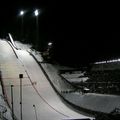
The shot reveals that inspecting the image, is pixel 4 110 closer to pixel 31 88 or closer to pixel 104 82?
pixel 31 88

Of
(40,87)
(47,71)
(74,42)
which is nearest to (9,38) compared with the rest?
(74,42)

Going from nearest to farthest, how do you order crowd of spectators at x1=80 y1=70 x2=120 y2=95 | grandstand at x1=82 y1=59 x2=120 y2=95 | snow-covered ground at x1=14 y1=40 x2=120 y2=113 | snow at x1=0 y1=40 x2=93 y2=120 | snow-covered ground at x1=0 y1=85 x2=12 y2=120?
snow-covered ground at x1=0 y1=85 x2=12 y2=120, snow-covered ground at x1=14 y1=40 x2=120 y2=113, crowd of spectators at x1=80 y1=70 x2=120 y2=95, grandstand at x1=82 y1=59 x2=120 y2=95, snow at x1=0 y1=40 x2=93 y2=120

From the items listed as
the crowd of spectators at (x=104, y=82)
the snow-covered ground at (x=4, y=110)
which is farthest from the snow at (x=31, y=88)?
the crowd of spectators at (x=104, y=82)

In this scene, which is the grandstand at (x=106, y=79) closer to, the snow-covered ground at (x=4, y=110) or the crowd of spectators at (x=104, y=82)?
the crowd of spectators at (x=104, y=82)

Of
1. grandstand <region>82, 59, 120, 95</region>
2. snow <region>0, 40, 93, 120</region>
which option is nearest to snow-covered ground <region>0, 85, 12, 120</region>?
snow <region>0, 40, 93, 120</region>

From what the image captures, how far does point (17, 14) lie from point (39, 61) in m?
22.1

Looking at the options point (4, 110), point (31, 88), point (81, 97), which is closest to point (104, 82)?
point (81, 97)

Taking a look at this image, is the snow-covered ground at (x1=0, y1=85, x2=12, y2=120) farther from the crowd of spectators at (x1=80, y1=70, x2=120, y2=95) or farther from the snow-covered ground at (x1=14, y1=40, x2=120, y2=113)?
the crowd of spectators at (x1=80, y1=70, x2=120, y2=95)

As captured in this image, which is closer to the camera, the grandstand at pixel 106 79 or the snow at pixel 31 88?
the grandstand at pixel 106 79

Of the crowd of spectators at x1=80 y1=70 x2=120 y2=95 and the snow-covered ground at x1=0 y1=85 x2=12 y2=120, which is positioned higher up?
the crowd of spectators at x1=80 y1=70 x2=120 y2=95

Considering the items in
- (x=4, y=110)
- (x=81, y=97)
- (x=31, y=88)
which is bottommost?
(x=4, y=110)

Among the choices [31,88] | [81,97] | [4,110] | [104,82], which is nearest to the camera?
[4,110]

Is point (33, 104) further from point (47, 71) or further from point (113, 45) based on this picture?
point (113, 45)

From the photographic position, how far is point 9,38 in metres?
41.2
